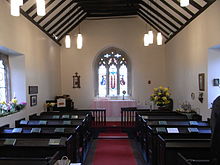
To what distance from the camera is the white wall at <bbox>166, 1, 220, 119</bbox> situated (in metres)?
4.16

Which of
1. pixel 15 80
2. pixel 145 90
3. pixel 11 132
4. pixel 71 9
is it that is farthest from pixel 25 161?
pixel 145 90

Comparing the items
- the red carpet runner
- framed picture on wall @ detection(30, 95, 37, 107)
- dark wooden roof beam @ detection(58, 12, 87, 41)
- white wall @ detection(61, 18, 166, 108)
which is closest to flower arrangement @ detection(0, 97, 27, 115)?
framed picture on wall @ detection(30, 95, 37, 107)

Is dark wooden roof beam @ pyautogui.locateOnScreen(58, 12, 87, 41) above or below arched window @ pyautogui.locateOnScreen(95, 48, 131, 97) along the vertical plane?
above

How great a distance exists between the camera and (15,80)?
201 inches

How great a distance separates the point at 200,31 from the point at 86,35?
489 cm

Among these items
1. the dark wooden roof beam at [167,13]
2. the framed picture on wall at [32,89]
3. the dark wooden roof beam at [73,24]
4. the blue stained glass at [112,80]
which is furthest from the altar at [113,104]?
the dark wooden roof beam at [167,13]

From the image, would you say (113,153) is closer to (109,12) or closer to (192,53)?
(192,53)

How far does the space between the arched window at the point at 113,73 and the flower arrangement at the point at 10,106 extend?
4285 mm

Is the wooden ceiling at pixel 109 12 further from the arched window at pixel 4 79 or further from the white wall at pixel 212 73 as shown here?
the arched window at pixel 4 79

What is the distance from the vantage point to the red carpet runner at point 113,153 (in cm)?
410

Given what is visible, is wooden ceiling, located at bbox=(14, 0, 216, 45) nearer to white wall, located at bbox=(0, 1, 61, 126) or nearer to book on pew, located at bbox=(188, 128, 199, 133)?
white wall, located at bbox=(0, 1, 61, 126)

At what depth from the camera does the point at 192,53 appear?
5348 mm

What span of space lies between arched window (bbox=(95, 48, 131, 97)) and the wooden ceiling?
165 cm

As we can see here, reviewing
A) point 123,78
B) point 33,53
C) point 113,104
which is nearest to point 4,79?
point 33,53
